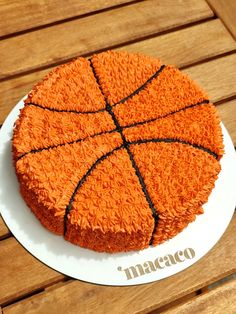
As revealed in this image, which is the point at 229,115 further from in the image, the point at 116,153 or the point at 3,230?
the point at 3,230

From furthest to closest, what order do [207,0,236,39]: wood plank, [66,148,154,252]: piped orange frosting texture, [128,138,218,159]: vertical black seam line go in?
1. [207,0,236,39]: wood plank
2. [128,138,218,159]: vertical black seam line
3. [66,148,154,252]: piped orange frosting texture

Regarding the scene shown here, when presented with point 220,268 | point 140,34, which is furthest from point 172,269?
point 140,34

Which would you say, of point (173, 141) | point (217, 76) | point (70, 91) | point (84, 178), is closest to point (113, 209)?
point (84, 178)

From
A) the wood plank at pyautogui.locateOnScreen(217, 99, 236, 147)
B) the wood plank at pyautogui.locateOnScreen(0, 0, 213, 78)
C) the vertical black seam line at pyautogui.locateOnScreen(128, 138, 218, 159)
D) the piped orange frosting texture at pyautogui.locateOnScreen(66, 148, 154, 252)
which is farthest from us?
the wood plank at pyautogui.locateOnScreen(0, 0, 213, 78)

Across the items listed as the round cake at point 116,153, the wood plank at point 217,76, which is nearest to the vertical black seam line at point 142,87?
the round cake at point 116,153

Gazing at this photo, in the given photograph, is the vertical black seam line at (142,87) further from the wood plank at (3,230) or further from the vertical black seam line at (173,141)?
the wood plank at (3,230)

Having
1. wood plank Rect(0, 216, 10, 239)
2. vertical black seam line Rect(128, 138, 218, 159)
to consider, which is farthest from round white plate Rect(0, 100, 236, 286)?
vertical black seam line Rect(128, 138, 218, 159)

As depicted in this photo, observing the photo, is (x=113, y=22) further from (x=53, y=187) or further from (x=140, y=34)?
(x=53, y=187)

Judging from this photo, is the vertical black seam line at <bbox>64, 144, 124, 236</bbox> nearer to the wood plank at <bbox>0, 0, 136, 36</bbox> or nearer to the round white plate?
Answer: the round white plate
